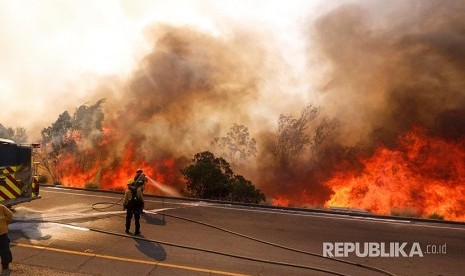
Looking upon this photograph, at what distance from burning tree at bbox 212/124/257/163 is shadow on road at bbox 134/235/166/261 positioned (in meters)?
14.2

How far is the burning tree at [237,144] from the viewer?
22.5 m

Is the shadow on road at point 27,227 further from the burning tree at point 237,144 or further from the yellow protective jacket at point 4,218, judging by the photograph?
the burning tree at point 237,144

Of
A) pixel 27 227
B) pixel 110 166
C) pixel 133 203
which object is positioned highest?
pixel 110 166

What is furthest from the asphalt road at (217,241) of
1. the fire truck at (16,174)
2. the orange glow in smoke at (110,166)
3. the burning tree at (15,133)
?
the burning tree at (15,133)

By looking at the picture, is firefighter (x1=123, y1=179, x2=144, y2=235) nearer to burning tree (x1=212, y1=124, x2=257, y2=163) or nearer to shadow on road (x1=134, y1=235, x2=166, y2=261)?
shadow on road (x1=134, y1=235, x2=166, y2=261)

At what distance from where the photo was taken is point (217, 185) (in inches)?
603

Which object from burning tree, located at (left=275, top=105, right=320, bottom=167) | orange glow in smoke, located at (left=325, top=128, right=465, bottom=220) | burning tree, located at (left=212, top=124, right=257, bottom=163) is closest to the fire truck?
burning tree, located at (left=212, top=124, right=257, bottom=163)

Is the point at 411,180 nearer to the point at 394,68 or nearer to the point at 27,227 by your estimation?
the point at 394,68

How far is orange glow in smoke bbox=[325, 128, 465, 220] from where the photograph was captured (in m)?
16.6

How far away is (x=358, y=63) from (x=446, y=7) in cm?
673

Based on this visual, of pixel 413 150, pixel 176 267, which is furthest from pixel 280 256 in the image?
pixel 413 150

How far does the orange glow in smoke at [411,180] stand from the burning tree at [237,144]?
5.55 m

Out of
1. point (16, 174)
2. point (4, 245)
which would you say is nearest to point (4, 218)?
point (4, 245)

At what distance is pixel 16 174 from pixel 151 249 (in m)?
5.49
